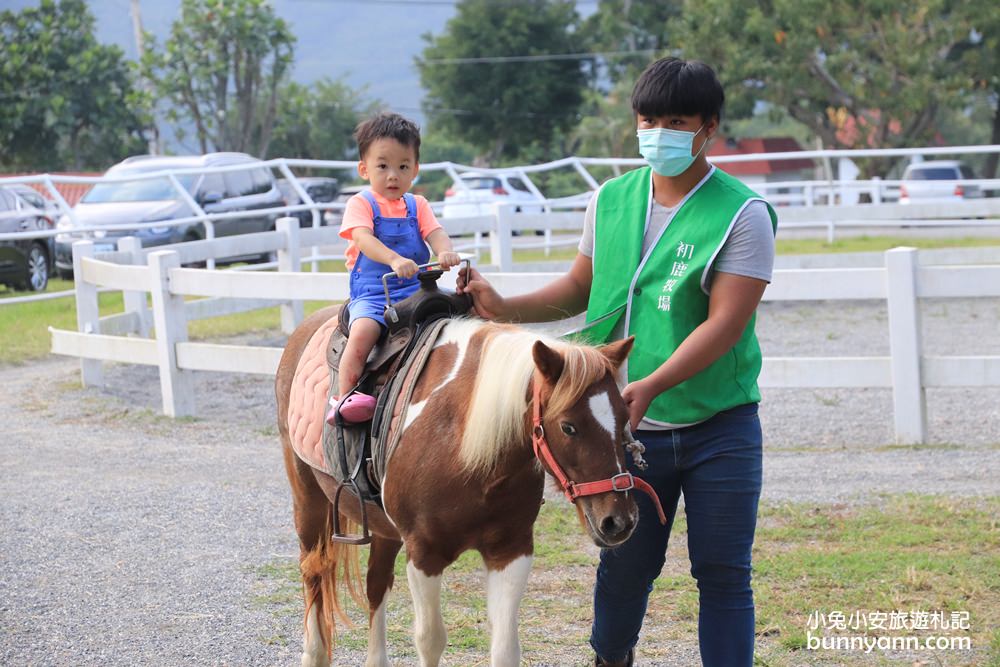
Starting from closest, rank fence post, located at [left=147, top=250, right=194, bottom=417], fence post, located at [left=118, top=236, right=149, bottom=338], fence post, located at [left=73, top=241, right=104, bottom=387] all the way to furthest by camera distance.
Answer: fence post, located at [left=147, top=250, right=194, bottom=417] < fence post, located at [left=73, top=241, right=104, bottom=387] < fence post, located at [left=118, top=236, right=149, bottom=338]

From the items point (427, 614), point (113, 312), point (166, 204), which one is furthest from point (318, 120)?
point (427, 614)

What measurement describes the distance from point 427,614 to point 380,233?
1.20 meters

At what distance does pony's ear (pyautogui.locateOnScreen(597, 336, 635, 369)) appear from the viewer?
9.68 feet

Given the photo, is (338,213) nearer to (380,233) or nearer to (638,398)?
(380,233)

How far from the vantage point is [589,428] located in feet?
9.29

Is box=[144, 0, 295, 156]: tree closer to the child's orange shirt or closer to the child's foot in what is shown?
the child's orange shirt

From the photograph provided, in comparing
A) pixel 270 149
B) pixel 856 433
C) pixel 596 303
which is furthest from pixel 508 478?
pixel 270 149

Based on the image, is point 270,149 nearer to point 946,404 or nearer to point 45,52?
point 45,52

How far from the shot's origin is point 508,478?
3.09 metres

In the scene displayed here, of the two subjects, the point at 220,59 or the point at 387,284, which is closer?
the point at 387,284

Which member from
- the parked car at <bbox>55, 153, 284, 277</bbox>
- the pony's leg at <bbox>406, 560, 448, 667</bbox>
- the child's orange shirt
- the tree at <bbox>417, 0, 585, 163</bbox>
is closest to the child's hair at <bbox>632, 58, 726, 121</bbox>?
the child's orange shirt

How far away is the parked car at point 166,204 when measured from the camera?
17047mm

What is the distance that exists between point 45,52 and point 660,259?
131ft

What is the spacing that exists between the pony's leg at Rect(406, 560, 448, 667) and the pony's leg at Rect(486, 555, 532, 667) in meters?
0.18
